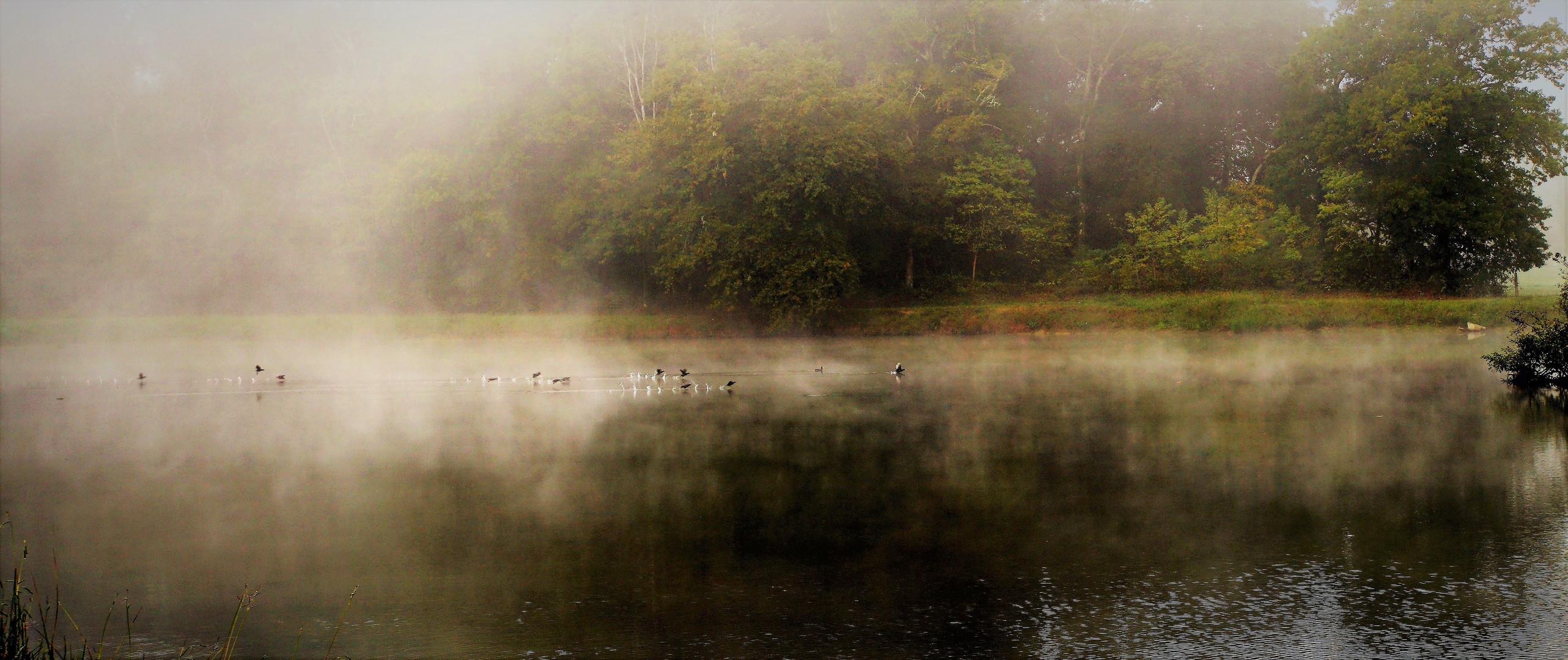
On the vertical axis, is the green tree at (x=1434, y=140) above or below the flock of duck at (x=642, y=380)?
above

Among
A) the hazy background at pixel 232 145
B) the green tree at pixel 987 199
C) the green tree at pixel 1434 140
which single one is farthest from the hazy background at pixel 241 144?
the green tree at pixel 1434 140

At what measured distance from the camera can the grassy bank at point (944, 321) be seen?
32.0m

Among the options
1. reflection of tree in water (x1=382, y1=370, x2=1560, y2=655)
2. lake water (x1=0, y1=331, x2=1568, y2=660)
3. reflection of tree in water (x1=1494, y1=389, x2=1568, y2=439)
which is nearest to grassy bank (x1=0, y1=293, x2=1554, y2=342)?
lake water (x1=0, y1=331, x2=1568, y2=660)

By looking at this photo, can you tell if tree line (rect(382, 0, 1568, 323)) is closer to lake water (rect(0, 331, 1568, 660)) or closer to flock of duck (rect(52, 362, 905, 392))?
flock of duck (rect(52, 362, 905, 392))

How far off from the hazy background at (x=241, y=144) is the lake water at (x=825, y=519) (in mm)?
21335

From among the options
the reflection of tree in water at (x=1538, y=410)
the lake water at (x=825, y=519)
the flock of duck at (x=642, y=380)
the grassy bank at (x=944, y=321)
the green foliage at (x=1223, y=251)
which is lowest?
the lake water at (x=825, y=519)

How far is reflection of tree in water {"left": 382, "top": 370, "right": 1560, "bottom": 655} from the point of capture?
6477 millimetres

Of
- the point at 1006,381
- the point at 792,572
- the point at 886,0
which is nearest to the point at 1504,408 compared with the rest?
the point at 1006,381

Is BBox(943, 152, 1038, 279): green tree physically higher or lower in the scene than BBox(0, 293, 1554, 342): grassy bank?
higher

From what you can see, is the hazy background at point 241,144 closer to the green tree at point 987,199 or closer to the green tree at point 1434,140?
the green tree at point 987,199

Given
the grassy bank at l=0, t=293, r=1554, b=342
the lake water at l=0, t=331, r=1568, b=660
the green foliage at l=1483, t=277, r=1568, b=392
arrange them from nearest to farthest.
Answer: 1. the lake water at l=0, t=331, r=1568, b=660
2. the green foliage at l=1483, t=277, r=1568, b=392
3. the grassy bank at l=0, t=293, r=1554, b=342

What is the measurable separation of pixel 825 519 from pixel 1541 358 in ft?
49.7

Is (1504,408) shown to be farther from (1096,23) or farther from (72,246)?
(72,246)

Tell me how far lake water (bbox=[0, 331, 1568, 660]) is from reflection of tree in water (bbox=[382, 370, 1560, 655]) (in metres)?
0.04
